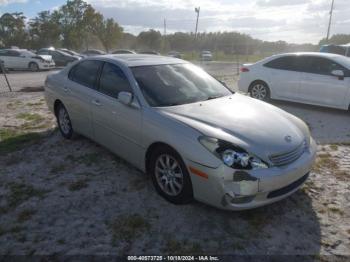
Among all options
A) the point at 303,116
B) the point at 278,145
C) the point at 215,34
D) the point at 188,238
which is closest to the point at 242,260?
the point at 188,238

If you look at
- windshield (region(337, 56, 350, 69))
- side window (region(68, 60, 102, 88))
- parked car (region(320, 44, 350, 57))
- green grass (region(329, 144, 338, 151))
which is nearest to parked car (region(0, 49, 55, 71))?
parked car (region(320, 44, 350, 57))

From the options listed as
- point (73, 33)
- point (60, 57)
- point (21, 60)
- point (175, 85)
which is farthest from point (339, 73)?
point (73, 33)

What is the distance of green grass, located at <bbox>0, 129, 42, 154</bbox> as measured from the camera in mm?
5320

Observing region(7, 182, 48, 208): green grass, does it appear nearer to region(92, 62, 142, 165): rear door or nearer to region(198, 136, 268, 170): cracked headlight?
region(92, 62, 142, 165): rear door

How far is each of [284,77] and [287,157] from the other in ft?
18.7

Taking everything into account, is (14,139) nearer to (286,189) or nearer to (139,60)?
(139,60)

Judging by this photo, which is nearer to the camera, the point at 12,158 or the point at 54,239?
the point at 54,239

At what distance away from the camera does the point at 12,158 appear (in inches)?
193

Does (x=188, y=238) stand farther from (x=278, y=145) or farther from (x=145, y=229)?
(x=278, y=145)

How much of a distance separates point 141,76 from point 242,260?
2.45 meters

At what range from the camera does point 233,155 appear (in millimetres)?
2979

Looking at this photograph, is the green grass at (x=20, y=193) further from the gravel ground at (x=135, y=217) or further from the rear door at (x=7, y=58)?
the rear door at (x=7, y=58)

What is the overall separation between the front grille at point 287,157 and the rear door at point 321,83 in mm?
4798

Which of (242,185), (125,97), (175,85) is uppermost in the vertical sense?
(175,85)
